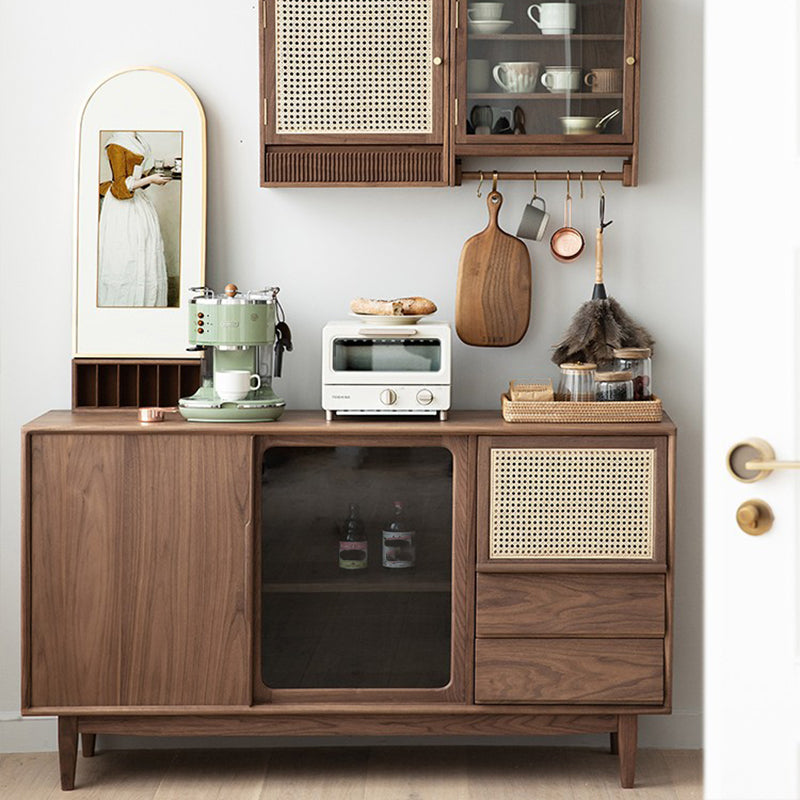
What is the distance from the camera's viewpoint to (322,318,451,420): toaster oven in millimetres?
2820

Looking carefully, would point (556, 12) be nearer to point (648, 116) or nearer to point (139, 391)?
point (648, 116)

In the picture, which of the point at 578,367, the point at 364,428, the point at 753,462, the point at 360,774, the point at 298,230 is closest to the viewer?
the point at 753,462

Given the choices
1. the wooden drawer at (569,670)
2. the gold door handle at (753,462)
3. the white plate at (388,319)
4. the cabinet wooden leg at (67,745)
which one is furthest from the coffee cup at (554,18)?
the cabinet wooden leg at (67,745)

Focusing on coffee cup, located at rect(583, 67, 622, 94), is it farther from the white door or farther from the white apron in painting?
the white door

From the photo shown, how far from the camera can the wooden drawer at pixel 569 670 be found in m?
2.80

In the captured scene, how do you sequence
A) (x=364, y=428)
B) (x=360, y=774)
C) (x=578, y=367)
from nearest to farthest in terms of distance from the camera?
(x=364, y=428) < (x=578, y=367) < (x=360, y=774)

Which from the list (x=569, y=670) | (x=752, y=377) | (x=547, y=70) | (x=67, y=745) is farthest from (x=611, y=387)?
(x=67, y=745)

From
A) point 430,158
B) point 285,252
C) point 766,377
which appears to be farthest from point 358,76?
point 766,377

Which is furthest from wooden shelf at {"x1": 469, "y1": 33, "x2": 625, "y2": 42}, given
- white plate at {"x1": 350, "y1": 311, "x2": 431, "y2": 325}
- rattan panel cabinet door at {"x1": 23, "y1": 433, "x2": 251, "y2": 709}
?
rattan panel cabinet door at {"x1": 23, "y1": 433, "x2": 251, "y2": 709}

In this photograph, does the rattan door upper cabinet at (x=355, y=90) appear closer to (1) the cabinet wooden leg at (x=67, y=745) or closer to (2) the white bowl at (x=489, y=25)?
(2) the white bowl at (x=489, y=25)

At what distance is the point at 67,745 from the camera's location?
2852 mm

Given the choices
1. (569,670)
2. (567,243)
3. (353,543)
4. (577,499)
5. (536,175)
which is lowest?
(569,670)

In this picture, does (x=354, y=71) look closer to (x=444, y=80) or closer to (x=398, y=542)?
(x=444, y=80)

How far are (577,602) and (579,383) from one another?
52 cm
